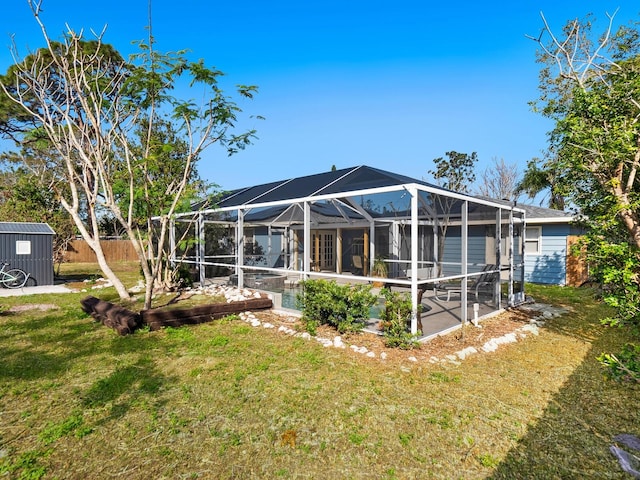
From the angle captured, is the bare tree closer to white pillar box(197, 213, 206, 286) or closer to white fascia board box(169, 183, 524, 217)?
white fascia board box(169, 183, 524, 217)

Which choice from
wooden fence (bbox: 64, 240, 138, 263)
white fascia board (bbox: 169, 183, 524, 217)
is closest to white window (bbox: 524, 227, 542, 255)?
white fascia board (bbox: 169, 183, 524, 217)

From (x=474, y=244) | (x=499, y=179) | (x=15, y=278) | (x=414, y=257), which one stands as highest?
(x=499, y=179)

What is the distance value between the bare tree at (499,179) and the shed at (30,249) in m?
29.3

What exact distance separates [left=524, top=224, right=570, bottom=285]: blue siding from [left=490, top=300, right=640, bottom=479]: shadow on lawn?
921 centimetres

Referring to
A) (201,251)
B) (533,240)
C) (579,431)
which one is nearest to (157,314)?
(201,251)

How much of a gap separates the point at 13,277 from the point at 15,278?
115 millimetres

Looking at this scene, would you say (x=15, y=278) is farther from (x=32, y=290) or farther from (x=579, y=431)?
(x=579, y=431)

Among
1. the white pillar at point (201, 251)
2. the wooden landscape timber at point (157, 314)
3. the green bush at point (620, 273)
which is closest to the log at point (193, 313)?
the wooden landscape timber at point (157, 314)

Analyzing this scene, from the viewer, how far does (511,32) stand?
10.1m

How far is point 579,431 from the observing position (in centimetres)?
302

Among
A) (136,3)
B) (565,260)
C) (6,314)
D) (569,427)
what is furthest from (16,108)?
(565,260)

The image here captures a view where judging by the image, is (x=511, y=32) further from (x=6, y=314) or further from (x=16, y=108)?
(x=16, y=108)

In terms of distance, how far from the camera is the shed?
11.2 m

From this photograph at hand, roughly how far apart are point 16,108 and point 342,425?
17129 millimetres
